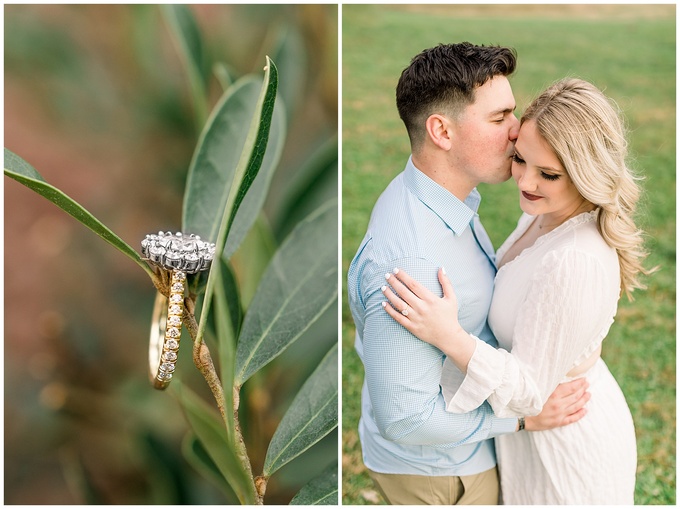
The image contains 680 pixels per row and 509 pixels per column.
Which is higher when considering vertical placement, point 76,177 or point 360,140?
point 360,140

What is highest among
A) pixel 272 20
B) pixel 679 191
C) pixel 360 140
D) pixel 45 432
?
pixel 360 140

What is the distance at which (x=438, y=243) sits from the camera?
1.28 meters

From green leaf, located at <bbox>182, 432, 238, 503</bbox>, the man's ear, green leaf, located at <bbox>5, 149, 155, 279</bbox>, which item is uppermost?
the man's ear

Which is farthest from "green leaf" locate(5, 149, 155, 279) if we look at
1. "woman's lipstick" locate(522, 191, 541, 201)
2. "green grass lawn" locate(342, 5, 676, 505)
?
"green grass lawn" locate(342, 5, 676, 505)

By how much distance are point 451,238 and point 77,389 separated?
0.74 m

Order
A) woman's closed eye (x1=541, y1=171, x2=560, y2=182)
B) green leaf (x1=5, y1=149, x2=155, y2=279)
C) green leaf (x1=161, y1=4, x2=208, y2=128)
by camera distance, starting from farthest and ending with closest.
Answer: woman's closed eye (x1=541, y1=171, x2=560, y2=182)
green leaf (x1=161, y1=4, x2=208, y2=128)
green leaf (x1=5, y1=149, x2=155, y2=279)

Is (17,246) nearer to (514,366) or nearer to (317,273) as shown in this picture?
(317,273)

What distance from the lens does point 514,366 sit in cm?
121

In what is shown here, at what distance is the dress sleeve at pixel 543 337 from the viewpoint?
120 cm

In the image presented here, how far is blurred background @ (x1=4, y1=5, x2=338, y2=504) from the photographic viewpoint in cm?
121

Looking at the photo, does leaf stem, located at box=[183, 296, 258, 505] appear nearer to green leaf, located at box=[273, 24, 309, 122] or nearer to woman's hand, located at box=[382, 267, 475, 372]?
woman's hand, located at box=[382, 267, 475, 372]

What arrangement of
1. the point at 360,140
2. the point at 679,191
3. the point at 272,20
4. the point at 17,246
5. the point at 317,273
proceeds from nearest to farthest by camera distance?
the point at 317,273 < the point at 17,246 < the point at 272,20 < the point at 679,191 < the point at 360,140

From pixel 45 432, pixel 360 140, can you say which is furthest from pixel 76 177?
pixel 360 140

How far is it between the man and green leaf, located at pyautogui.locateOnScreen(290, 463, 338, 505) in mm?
157
